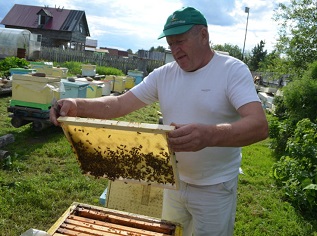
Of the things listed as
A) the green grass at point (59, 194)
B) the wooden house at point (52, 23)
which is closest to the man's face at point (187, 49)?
the green grass at point (59, 194)

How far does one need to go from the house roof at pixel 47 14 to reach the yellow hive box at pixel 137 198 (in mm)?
31451

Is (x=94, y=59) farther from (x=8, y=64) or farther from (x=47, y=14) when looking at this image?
(x=47, y=14)

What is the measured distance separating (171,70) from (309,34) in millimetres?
11393

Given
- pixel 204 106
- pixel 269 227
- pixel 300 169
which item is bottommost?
pixel 269 227

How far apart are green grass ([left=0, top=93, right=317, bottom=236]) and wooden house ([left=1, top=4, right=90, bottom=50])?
27.9 metres

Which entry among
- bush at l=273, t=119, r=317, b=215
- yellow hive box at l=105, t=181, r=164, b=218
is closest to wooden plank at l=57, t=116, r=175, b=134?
yellow hive box at l=105, t=181, r=164, b=218

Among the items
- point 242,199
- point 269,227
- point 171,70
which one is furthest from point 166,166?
point 242,199

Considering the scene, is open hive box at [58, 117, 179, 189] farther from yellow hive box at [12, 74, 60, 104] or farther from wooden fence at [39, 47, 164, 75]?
wooden fence at [39, 47, 164, 75]

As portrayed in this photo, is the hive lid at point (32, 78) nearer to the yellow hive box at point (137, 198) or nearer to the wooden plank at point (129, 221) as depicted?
the yellow hive box at point (137, 198)

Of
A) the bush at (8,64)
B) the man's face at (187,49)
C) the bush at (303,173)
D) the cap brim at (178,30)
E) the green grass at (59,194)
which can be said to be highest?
the cap brim at (178,30)

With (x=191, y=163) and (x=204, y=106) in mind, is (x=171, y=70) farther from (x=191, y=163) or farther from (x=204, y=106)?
(x=191, y=163)

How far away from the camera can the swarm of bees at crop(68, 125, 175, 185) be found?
192 cm

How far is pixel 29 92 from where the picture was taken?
6.19 metres

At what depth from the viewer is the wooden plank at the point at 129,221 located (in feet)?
6.49
